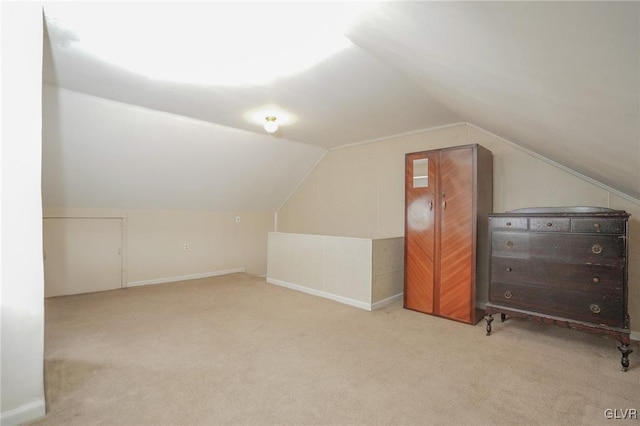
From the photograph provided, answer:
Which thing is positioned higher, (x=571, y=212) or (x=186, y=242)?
(x=571, y=212)

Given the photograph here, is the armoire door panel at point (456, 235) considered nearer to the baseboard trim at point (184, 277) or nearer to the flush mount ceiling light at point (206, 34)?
the flush mount ceiling light at point (206, 34)

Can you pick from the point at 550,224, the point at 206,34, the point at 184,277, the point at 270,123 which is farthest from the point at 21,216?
the point at 184,277

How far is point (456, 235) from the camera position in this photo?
3307 millimetres

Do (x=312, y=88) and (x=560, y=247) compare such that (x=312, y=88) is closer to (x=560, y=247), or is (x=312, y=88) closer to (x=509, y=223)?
(x=509, y=223)

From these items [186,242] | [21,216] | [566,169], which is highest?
[566,169]

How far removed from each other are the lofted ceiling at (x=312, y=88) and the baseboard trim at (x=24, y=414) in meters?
2.23

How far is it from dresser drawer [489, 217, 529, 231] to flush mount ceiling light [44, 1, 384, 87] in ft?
6.91

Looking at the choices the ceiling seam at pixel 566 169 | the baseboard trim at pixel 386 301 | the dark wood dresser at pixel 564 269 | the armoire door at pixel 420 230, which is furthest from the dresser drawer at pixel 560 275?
the baseboard trim at pixel 386 301

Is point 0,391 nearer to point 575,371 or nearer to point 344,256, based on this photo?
point 344,256

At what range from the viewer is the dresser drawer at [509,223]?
277 centimetres

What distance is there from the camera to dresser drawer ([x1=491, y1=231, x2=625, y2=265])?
2369mm

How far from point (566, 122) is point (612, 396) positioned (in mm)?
1770

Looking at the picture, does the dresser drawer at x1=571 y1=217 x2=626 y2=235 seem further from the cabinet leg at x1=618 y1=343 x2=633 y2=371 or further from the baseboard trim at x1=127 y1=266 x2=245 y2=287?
the baseboard trim at x1=127 y1=266 x2=245 y2=287

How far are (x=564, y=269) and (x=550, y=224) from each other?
0.38 metres
